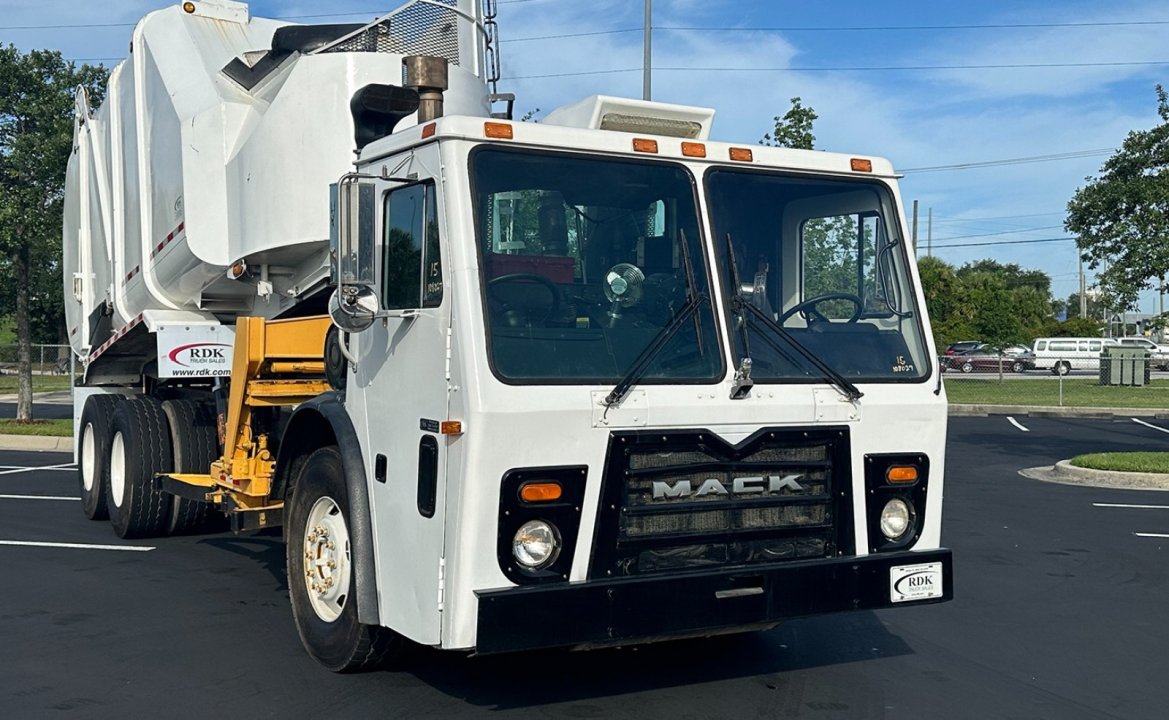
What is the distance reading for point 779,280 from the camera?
5.65 metres

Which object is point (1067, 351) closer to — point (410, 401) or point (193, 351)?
point (193, 351)

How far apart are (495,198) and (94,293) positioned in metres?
7.11

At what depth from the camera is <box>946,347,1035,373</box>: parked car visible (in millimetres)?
49688

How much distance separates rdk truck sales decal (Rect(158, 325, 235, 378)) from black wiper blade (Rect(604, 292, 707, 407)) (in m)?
4.41

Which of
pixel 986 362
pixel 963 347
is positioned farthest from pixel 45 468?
pixel 963 347

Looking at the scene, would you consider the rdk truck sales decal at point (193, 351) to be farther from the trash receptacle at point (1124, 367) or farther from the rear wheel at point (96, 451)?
the trash receptacle at point (1124, 367)

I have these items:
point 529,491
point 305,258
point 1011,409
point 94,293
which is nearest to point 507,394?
point 529,491

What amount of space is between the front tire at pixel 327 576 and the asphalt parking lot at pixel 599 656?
17cm

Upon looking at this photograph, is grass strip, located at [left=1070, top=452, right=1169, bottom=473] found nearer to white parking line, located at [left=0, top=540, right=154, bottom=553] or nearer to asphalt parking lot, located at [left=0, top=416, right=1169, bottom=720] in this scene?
asphalt parking lot, located at [left=0, top=416, right=1169, bottom=720]

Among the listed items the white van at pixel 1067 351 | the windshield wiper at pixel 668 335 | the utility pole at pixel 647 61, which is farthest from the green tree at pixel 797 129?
the white van at pixel 1067 351

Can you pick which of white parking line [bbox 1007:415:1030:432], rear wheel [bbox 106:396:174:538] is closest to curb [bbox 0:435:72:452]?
rear wheel [bbox 106:396:174:538]

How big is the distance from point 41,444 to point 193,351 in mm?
11067

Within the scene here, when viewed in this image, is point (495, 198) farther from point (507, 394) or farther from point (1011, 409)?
point (1011, 409)

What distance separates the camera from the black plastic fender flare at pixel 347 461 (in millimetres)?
5340
